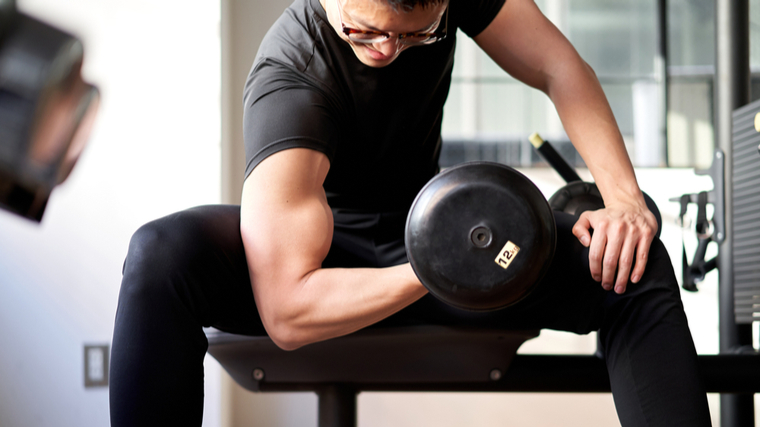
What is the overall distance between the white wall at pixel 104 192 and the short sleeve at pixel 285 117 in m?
1.10

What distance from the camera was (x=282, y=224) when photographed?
2.38 ft

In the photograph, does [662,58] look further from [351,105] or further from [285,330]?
[285,330]

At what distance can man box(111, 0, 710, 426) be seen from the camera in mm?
655

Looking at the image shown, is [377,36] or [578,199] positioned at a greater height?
[377,36]

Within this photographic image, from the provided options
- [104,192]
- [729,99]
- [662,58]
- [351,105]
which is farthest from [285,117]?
[662,58]

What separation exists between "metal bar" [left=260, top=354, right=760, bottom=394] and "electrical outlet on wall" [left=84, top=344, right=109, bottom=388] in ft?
3.55

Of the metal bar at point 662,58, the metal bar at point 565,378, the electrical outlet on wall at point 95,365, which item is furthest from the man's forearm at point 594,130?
the metal bar at point 662,58

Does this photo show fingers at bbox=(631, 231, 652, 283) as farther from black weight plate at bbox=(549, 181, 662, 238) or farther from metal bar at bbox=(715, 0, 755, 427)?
metal bar at bbox=(715, 0, 755, 427)

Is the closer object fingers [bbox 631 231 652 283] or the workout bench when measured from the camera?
fingers [bbox 631 231 652 283]

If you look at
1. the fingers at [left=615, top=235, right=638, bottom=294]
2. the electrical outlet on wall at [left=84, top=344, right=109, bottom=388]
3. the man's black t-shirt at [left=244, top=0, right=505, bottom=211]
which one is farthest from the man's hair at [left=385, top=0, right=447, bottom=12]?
the electrical outlet on wall at [left=84, top=344, right=109, bottom=388]

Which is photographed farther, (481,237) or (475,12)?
(475,12)

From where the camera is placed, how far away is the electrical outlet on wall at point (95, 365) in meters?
1.78

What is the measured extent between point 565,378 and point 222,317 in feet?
1.91

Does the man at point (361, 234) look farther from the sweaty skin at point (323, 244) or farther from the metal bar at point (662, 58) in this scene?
the metal bar at point (662, 58)
